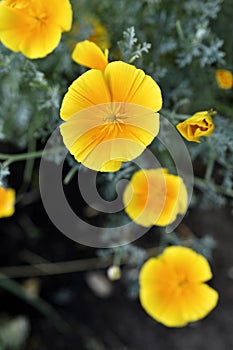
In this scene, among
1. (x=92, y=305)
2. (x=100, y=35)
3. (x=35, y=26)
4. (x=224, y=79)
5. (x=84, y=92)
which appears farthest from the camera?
(x=92, y=305)

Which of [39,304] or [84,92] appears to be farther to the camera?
[39,304]

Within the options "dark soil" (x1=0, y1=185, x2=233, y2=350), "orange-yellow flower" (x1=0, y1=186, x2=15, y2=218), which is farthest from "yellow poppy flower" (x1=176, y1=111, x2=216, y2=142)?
"dark soil" (x1=0, y1=185, x2=233, y2=350)

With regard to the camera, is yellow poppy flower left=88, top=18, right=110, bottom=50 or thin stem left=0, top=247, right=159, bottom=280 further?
thin stem left=0, top=247, right=159, bottom=280

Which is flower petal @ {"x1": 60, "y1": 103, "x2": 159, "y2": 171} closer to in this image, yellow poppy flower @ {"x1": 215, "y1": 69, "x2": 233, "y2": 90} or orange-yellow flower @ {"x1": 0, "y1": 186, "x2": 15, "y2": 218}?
yellow poppy flower @ {"x1": 215, "y1": 69, "x2": 233, "y2": 90}

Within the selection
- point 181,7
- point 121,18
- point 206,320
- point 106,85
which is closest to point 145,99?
point 106,85

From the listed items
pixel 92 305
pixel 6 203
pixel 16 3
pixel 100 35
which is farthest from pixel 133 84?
pixel 92 305

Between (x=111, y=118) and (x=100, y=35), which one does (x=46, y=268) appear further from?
(x=111, y=118)

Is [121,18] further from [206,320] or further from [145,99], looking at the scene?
[206,320]
